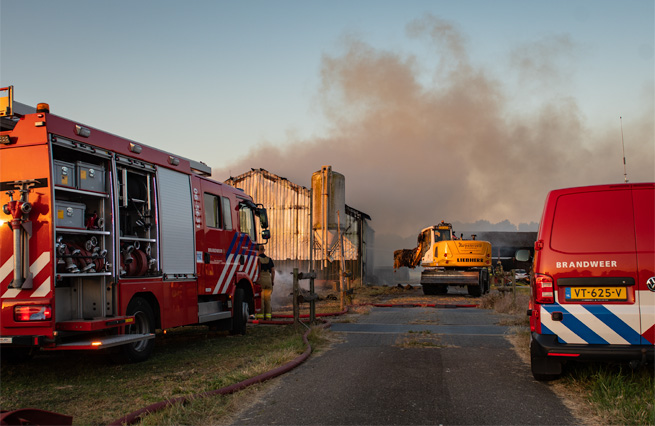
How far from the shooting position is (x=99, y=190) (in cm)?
796

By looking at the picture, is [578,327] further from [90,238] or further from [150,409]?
[90,238]

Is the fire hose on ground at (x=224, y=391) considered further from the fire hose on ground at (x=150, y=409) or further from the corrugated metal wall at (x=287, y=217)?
the corrugated metal wall at (x=287, y=217)

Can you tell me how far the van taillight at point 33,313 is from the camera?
7.04 metres

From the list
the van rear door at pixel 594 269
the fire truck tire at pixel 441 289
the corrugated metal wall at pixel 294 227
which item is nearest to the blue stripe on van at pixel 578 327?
the van rear door at pixel 594 269

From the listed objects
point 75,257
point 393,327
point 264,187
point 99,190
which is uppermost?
point 264,187

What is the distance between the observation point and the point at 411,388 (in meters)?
6.53

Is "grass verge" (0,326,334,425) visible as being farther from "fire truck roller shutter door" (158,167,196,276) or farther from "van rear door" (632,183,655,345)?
"van rear door" (632,183,655,345)

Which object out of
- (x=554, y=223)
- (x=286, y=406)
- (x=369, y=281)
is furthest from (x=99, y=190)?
(x=369, y=281)

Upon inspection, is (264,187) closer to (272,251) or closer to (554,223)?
(272,251)

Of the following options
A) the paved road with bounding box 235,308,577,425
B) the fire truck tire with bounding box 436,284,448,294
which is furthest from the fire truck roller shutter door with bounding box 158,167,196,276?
the fire truck tire with bounding box 436,284,448,294

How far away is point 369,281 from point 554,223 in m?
31.8

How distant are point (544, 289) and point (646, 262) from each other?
1.03 metres

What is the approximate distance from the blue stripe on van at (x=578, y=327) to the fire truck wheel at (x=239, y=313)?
7.14 meters

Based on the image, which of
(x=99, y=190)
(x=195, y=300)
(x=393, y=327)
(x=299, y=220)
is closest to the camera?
(x=99, y=190)
